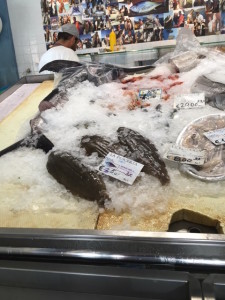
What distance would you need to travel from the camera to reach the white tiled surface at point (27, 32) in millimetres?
6648

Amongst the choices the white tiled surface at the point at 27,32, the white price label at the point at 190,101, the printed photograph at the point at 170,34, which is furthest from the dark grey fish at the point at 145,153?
the white tiled surface at the point at 27,32

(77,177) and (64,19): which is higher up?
(64,19)

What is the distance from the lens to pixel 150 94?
285 centimetres

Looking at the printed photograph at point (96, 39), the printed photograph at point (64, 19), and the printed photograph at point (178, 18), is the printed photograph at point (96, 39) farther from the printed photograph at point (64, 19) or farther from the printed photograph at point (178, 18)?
the printed photograph at point (178, 18)

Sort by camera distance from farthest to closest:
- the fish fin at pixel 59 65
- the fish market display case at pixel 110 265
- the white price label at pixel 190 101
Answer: the fish fin at pixel 59 65 < the white price label at pixel 190 101 < the fish market display case at pixel 110 265

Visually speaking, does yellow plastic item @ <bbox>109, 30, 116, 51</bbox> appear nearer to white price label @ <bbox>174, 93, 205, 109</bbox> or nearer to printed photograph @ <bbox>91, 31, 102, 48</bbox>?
printed photograph @ <bbox>91, 31, 102, 48</bbox>

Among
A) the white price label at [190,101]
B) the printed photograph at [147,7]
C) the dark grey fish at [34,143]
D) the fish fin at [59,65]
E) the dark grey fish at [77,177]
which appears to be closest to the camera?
the dark grey fish at [77,177]

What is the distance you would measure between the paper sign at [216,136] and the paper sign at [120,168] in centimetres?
52

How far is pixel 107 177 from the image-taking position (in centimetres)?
170

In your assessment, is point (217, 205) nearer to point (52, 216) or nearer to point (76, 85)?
point (52, 216)

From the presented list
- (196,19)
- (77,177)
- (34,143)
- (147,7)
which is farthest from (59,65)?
(196,19)

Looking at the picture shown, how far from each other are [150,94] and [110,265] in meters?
1.99

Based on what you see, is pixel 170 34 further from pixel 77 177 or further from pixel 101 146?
pixel 77 177

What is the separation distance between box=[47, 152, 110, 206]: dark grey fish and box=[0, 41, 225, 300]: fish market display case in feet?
1.34
